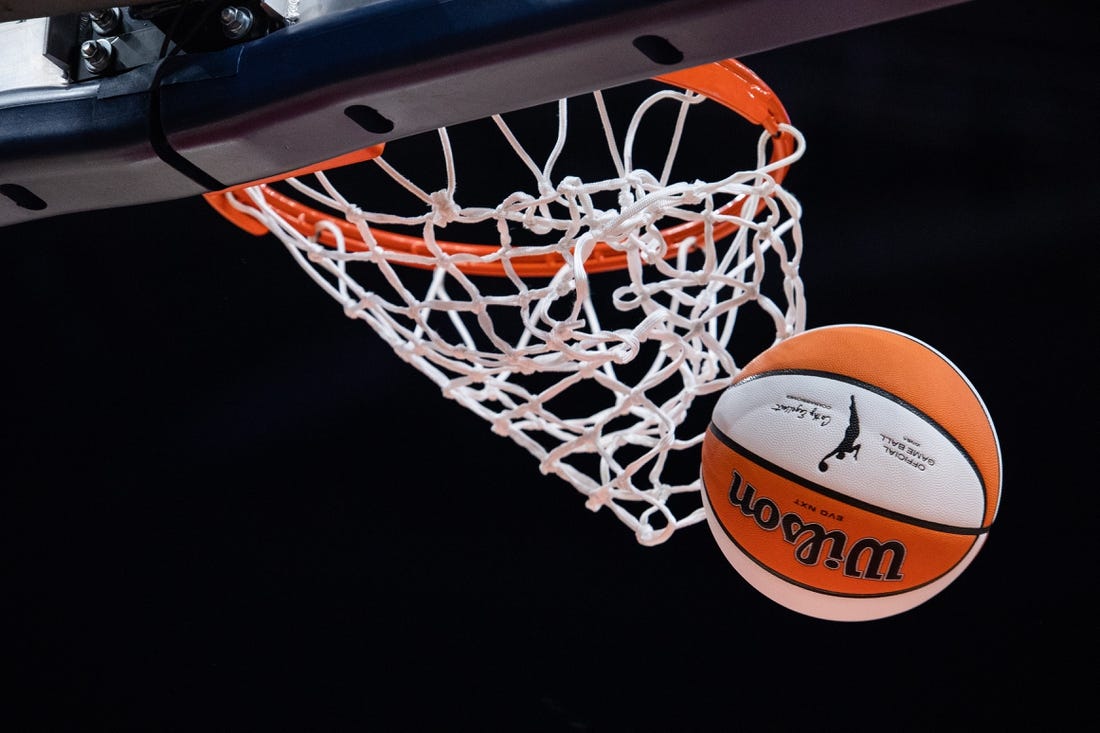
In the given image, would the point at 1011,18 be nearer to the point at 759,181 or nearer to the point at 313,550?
the point at 759,181

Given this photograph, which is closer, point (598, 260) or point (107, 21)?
point (107, 21)

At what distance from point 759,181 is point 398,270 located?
0.95 meters

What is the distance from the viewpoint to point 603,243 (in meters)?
1.41

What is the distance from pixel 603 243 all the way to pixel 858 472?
1.72 feet

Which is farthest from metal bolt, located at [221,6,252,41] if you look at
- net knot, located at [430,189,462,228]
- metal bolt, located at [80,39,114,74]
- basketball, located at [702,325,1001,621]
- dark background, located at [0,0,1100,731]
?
dark background, located at [0,0,1100,731]

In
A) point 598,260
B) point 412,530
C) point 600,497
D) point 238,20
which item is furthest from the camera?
point 412,530

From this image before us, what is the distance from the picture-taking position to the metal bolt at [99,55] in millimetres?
839

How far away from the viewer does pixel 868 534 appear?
1.04 m

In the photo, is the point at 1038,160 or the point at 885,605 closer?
the point at 885,605

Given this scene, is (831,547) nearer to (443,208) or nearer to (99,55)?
(443,208)

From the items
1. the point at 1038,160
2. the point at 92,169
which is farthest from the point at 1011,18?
the point at 92,169

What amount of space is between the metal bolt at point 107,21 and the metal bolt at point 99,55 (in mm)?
22

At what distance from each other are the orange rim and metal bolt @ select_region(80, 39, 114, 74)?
28 centimetres

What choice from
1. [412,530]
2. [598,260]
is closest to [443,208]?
[598,260]
